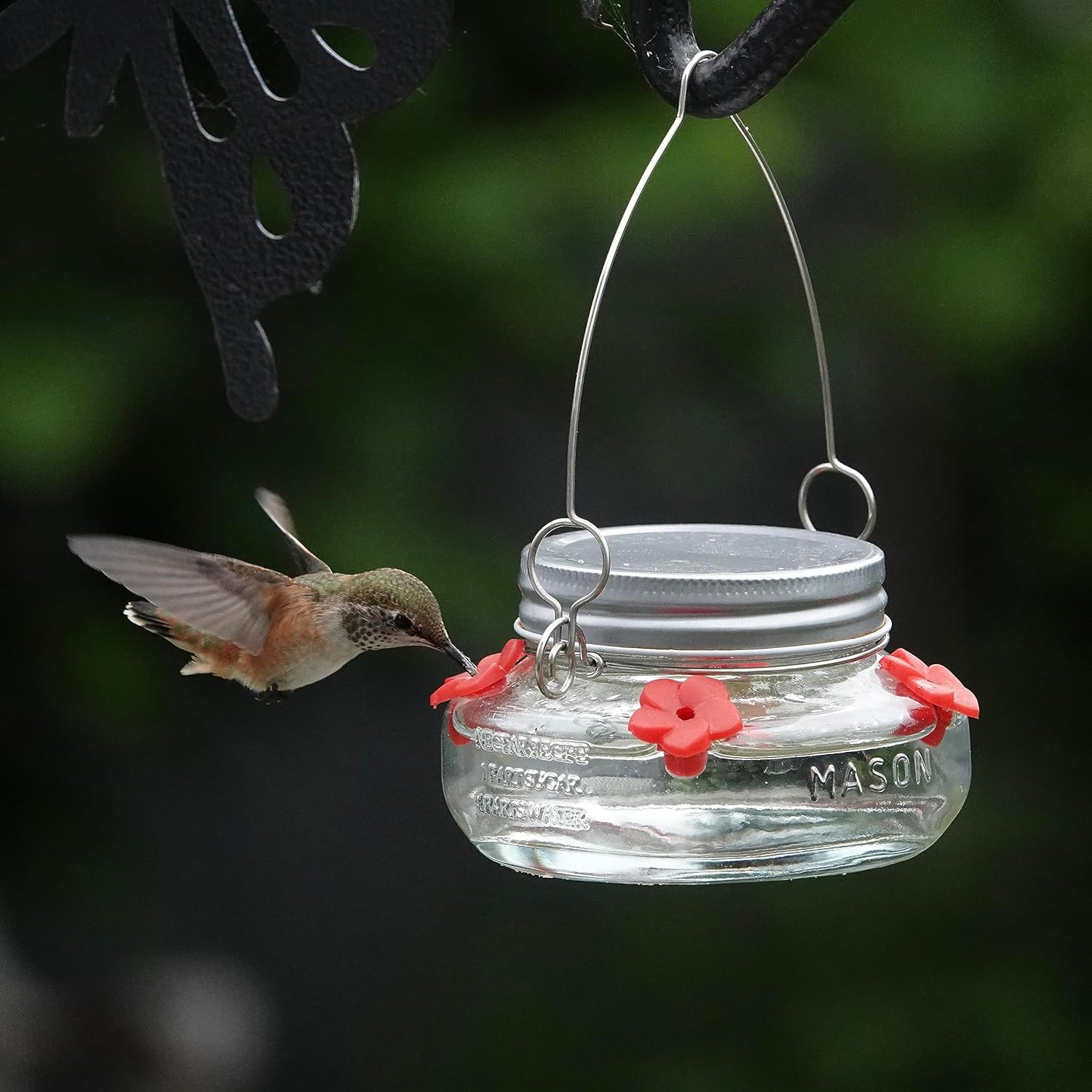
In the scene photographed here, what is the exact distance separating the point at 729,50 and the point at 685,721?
0.54 m

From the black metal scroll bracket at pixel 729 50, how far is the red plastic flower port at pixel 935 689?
501 mm

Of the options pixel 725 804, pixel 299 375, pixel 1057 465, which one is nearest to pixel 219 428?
pixel 299 375

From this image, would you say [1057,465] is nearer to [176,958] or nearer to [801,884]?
[801,884]

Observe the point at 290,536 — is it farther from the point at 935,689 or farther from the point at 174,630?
the point at 935,689

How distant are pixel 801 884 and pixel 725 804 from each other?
6.63ft

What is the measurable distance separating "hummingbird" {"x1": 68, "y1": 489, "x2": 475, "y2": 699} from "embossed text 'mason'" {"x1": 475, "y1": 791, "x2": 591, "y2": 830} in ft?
0.74

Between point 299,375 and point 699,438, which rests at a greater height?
point 299,375

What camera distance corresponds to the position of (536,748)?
4.02 ft

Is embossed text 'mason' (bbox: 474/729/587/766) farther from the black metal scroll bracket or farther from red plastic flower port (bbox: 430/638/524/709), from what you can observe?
the black metal scroll bracket

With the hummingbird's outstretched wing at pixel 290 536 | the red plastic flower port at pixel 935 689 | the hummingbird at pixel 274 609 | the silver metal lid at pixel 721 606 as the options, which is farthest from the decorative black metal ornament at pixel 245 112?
the hummingbird's outstretched wing at pixel 290 536

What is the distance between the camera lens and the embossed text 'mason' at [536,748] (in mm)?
1214

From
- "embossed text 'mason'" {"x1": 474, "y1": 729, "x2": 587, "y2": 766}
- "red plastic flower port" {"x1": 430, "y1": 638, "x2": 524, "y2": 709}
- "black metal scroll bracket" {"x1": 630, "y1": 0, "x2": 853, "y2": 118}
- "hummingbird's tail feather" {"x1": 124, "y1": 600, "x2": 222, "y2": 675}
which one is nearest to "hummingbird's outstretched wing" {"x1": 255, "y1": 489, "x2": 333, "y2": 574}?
"hummingbird's tail feather" {"x1": 124, "y1": 600, "x2": 222, "y2": 675}

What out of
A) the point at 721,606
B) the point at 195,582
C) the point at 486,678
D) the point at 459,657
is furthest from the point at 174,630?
the point at 721,606

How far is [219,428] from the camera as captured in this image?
9.55ft
